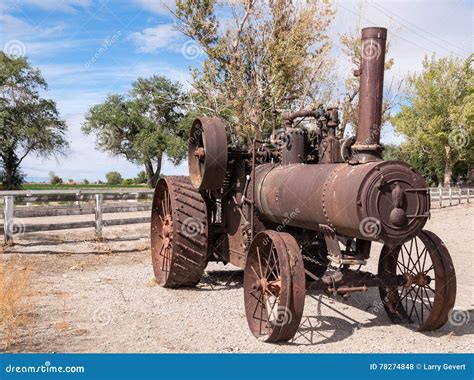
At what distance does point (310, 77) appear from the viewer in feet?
62.7

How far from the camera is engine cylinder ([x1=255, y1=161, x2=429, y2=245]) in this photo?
4.27m

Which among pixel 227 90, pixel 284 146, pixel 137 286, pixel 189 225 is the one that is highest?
pixel 227 90

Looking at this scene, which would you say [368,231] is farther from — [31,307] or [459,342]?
[31,307]

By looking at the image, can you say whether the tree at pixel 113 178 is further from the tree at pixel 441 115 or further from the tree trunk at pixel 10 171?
the tree at pixel 441 115

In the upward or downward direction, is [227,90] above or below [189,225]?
above

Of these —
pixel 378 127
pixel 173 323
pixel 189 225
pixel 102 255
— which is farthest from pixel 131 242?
pixel 378 127

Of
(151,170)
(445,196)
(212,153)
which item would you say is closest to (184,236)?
(212,153)

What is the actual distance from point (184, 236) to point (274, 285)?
2.24 meters

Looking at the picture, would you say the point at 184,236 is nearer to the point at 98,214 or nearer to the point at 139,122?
the point at 98,214

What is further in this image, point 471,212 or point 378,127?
point 471,212

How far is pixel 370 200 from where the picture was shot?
167 inches

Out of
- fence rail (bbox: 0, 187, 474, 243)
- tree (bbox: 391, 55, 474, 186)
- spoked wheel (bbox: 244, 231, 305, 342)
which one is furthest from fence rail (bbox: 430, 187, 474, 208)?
spoked wheel (bbox: 244, 231, 305, 342)

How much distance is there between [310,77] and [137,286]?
13.6 meters

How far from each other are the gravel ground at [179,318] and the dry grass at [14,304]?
0.38 feet
